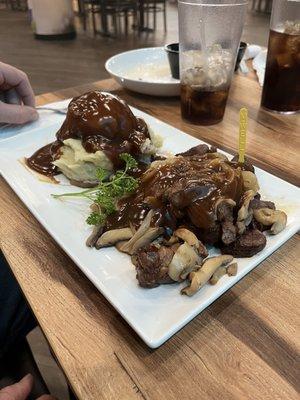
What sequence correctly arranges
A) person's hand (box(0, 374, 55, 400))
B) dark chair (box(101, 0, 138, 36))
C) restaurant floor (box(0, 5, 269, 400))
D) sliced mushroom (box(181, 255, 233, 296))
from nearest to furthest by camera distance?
sliced mushroom (box(181, 255, 233, 296))
person's hand (box(0, 374, 55, 400))
restaurant floor (box(0, 5, 269, 400))
dark chair (box(101, 0, 138, 36))

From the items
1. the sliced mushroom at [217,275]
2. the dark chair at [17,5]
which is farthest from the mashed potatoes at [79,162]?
the dark chair at [17,5]

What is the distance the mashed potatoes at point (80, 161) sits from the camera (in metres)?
1.32

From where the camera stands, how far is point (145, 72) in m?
2.20

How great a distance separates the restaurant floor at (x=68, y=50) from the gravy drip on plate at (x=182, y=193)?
452cm

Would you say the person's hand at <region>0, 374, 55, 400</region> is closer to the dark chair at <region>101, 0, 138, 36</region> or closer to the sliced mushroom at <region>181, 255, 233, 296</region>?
the sliced mushroom at <region>181, 255, 233, 296</region>

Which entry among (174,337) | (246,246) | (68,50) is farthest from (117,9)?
(174,337)

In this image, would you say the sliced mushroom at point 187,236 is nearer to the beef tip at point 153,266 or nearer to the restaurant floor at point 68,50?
the beef tip at point 153,266

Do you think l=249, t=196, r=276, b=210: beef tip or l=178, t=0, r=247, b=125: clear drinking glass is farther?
l=178, t=0, r=247, b=125: clear drinking glass

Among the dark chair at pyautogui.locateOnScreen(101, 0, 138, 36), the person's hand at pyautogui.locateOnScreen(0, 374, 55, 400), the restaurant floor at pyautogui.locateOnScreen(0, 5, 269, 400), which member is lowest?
the restaurant floor at pyautogui.locateOnScreen(0, 5, 269, 400)

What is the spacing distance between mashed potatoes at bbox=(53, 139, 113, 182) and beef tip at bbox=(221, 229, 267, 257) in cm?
57

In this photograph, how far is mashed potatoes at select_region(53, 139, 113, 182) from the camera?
51.9 inches

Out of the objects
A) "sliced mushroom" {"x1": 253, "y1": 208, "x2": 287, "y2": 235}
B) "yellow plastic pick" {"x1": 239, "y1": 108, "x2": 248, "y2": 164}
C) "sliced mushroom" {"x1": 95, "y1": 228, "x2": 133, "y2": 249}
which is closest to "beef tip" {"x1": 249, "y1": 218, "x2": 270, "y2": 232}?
"sliced mushroom" {"x1": 253, "y1": 208, "x2": 287, "y2": 235}

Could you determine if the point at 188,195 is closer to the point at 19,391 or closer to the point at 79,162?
the point at 79,162

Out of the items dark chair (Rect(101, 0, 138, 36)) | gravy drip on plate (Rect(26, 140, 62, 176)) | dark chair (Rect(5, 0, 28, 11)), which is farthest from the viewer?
dark chair (Rect(5, 0, 28, 11))
